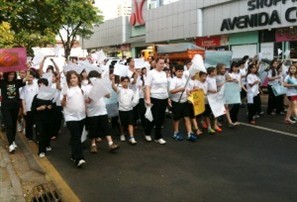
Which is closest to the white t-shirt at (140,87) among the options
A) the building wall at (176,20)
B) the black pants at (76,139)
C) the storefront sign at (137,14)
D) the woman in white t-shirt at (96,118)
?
the woman in white t-shirt at (96,118)

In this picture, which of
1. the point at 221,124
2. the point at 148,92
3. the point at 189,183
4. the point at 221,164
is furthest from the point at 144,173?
the point at 221,124

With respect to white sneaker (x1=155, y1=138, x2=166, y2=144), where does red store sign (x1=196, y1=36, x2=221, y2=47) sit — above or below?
above

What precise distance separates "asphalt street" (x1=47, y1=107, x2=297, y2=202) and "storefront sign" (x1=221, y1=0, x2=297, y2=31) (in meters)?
17.9

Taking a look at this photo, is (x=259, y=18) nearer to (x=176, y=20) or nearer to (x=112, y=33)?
(x=176, y=20)

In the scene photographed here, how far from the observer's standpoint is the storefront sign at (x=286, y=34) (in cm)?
2520

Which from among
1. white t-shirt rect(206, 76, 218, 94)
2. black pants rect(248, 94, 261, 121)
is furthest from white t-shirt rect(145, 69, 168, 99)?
black pants rect(248, 94, 261, 121)

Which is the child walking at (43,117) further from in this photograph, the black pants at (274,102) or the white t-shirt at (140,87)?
the black pants at (274,102)

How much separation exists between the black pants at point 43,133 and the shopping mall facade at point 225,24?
20109mm

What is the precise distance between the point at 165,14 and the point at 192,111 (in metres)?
32.1

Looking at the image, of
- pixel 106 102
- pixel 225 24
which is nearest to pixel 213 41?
pixel 225 24

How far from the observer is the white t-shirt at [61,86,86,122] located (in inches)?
260

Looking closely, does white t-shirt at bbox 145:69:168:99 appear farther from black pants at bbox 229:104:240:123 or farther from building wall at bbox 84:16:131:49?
building wall at bbox 84:16:131:49

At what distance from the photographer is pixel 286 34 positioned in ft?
84.7

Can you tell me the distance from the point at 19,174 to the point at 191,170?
2677 millimetres
